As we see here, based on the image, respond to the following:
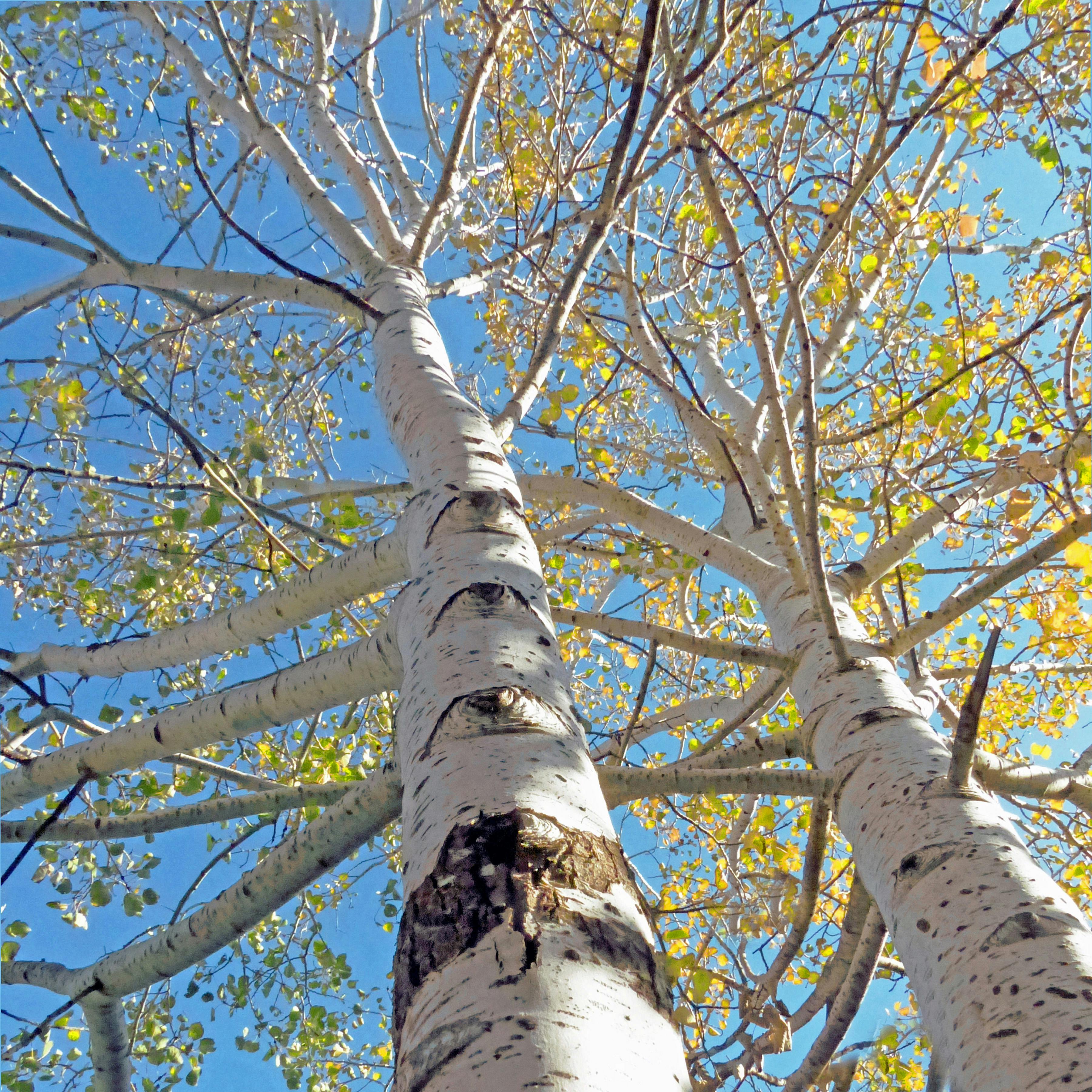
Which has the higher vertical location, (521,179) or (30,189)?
(521,179)

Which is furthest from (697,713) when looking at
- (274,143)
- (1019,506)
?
(274,143)

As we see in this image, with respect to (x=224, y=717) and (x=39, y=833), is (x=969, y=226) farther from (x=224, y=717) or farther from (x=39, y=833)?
(x=39, y=833)

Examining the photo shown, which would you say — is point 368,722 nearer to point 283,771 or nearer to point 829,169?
point 283,771

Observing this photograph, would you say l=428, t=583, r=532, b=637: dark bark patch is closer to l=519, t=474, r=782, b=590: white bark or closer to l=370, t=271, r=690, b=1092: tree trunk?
l=370, t=271, r=690, b=1092: tree trunk

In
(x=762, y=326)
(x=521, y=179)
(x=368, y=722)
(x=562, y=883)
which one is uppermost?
(x=521, y=179)

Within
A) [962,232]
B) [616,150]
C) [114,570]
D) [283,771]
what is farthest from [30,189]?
[962,232]

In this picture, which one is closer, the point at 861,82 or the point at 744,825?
the point at 744,825

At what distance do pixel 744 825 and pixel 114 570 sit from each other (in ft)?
12.0

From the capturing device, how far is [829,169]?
461cm

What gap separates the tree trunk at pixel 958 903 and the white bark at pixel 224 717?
42.2 inches

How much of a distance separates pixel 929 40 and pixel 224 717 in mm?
2421

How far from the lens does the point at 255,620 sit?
79.3 inches

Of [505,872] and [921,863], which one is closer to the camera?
[505,872]

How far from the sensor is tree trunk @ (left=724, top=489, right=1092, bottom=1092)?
93cm
